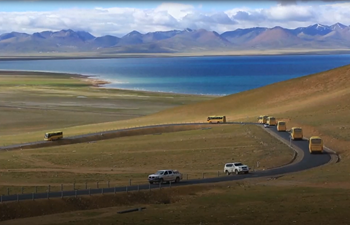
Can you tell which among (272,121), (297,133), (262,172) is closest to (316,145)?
(297,133)

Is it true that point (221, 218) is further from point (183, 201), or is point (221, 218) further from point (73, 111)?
point (73, 111)

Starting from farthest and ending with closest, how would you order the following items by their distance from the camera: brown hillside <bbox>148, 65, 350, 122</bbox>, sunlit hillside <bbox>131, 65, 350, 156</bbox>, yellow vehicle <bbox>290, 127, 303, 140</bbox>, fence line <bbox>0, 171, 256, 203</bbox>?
brown hillside <bbox>148, 65, 350, 122</bbox>
sunlit hillside <bbox>131, 65, 350, 156</bbox>
yellow vehicle <bbox>290, 127, 303, 140</bbox>
fence line <bbox>0, 171, 256, 203</bbox>

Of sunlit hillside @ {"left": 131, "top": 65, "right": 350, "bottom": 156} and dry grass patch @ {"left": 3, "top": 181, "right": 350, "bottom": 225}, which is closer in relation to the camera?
dry grass patch @ {"left": 3, "top": 181, "right": 350, "bottom": 225}

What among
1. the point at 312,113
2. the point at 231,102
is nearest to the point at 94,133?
the point at 312,113

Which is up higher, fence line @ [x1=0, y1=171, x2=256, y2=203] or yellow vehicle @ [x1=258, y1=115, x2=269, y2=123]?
yellow vehicle @ [x1=258, y1=115, x2=269, y2=123]

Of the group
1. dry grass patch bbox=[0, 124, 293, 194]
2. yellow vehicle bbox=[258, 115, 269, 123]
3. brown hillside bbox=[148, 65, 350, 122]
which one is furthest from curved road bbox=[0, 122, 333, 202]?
brown hillside bbox=[148, 65, 350, 122]

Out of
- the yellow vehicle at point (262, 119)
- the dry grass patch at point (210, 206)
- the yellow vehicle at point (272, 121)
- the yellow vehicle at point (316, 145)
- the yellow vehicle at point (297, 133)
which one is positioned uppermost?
Answer: the yellow vehicle at point (262, 119)

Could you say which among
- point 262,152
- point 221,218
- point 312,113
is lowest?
point 221,218

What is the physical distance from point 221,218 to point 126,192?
25.3 feet

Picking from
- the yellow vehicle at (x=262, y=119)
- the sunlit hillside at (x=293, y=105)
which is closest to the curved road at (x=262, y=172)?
the sunlit hillside at (x=293, y=105)

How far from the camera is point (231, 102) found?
→ 9181cm

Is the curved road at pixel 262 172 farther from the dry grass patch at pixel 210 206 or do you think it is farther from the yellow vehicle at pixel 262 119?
the yellow vehicle at pixel 262 119

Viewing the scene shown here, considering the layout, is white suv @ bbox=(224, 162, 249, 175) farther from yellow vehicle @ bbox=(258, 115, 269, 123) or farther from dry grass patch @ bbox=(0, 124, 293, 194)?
yellow vehicle @ bbox=(258, 115, 269, 123)

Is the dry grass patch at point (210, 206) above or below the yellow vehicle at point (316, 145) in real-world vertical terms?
below
